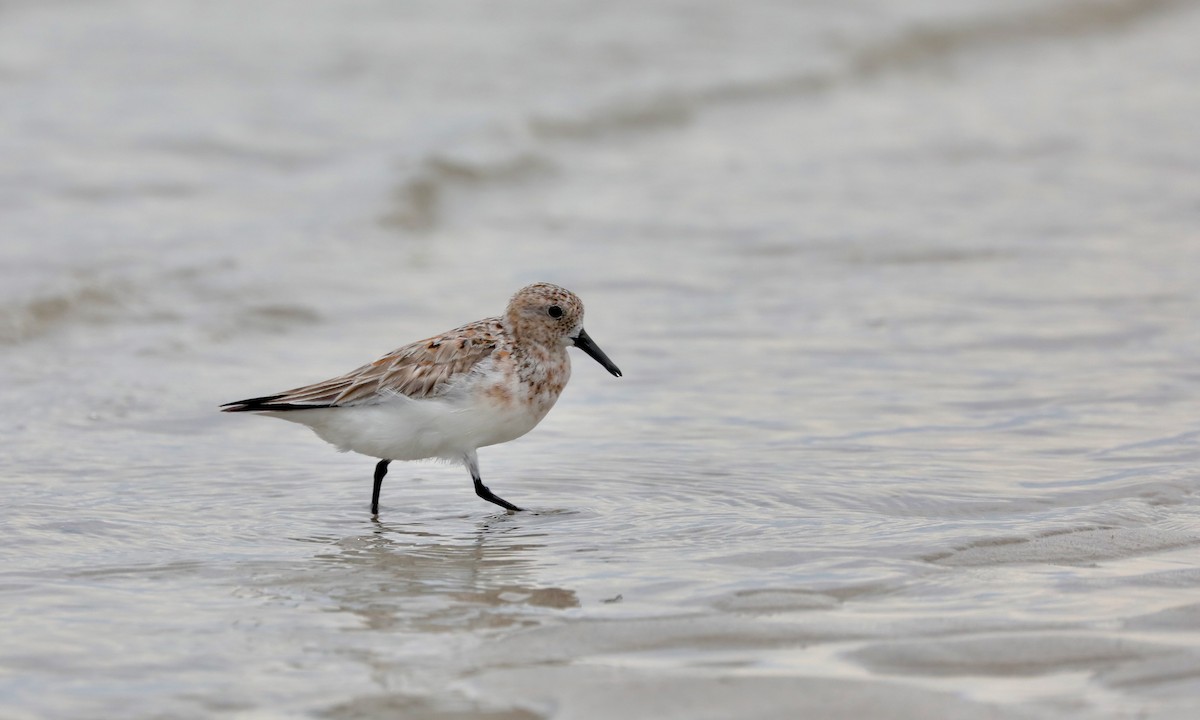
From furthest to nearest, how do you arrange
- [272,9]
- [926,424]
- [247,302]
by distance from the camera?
[272,9] < [247,302] < [926,424]

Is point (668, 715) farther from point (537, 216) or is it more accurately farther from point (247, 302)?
point (537, 216)

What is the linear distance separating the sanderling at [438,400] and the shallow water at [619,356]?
32 cm

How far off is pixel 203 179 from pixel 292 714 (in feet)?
32.8

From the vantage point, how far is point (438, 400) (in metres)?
6.22

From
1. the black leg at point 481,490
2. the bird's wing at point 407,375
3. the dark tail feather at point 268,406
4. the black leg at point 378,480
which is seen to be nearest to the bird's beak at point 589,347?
the bird's wing at point 407,375

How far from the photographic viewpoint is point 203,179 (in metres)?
13.3

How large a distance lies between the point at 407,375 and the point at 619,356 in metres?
2.86

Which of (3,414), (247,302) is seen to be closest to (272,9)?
(247,302)

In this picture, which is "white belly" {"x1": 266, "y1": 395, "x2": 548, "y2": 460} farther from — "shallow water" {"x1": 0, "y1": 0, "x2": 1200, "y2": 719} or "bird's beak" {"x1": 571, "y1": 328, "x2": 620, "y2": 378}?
"bird's beak" {"x1": 571, "y1": 328, "x2": 620, "y2": 378}

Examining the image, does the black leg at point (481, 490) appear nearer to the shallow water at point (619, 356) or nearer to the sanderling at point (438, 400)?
the sanderling at point (438, 400)

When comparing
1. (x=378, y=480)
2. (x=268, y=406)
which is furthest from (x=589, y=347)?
(x=268, y=406)

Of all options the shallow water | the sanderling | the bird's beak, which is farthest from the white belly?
the bird's beak

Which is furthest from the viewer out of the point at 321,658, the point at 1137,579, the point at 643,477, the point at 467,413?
the point at 643,477

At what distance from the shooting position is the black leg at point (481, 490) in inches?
245
